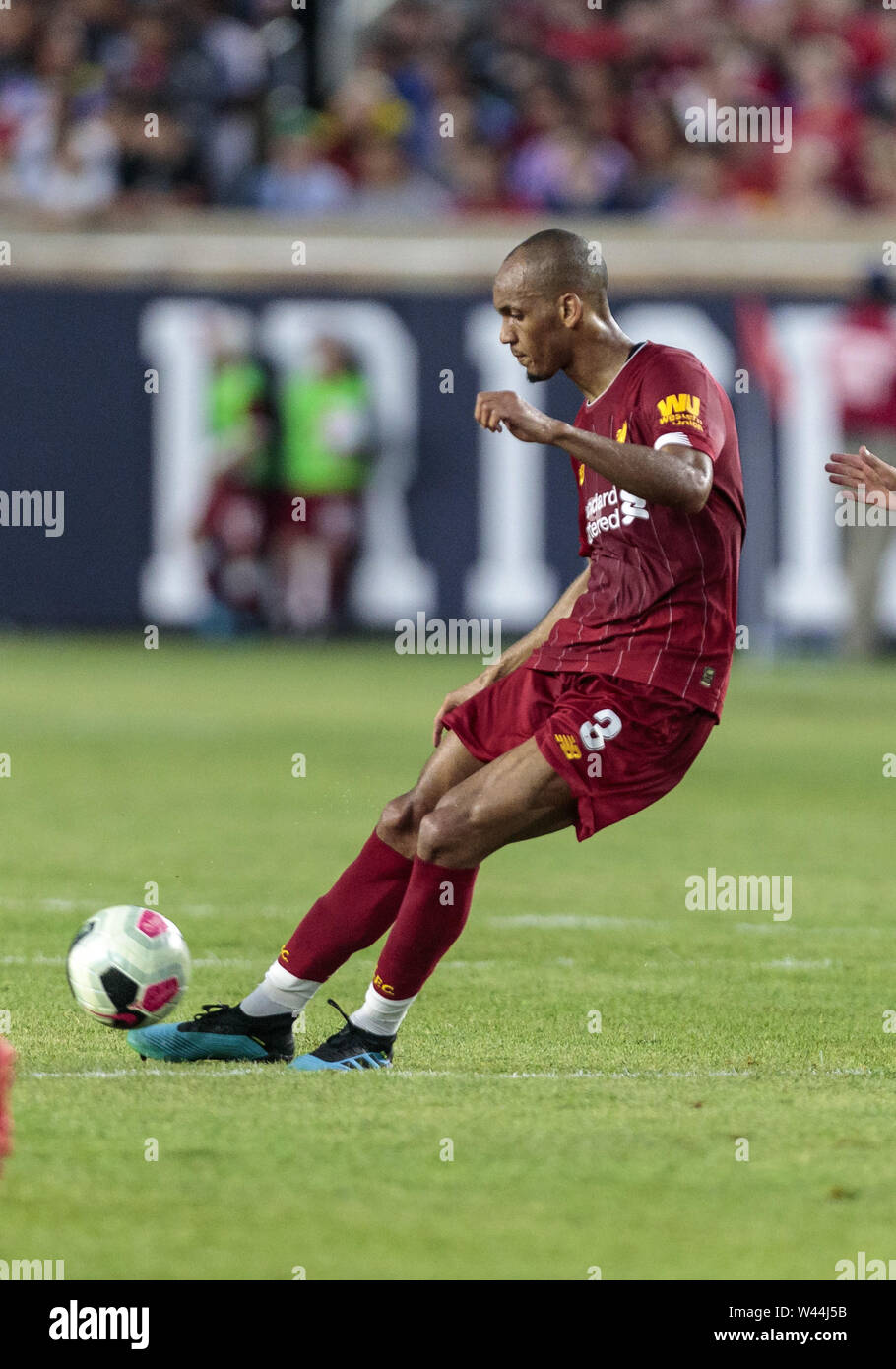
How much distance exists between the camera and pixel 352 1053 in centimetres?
517

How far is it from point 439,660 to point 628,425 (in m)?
13.4

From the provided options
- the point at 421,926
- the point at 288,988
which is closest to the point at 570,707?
the point at 421,926

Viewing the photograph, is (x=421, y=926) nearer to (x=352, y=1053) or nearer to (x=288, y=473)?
(x=352, y=1053)

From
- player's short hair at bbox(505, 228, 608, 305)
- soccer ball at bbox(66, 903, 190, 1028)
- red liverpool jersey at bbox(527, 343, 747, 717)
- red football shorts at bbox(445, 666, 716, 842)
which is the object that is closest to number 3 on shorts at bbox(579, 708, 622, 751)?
red football shorts at bbox(445, 666, 716, 842)

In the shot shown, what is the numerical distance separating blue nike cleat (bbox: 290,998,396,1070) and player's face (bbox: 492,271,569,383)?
155 cm

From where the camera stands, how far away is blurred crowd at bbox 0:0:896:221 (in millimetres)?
18719

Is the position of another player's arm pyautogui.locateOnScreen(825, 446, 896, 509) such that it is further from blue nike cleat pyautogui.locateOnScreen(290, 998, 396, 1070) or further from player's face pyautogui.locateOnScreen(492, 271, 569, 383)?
blue nike cleat pyautogui.locateOnScreen(290, 998, 396, 1070)

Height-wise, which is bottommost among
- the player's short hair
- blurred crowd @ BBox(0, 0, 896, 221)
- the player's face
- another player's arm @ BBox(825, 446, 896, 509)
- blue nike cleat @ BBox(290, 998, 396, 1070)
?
blue nike cleat @ BBox(290, 998, 396, 1070)

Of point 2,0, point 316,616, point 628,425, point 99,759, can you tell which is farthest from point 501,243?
point 628,425

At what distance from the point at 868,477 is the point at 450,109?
14.6 metres

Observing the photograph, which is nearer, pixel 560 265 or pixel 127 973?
pixel 560 265

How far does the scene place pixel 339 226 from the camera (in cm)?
1802

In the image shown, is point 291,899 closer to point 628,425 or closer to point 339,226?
point 628,425
